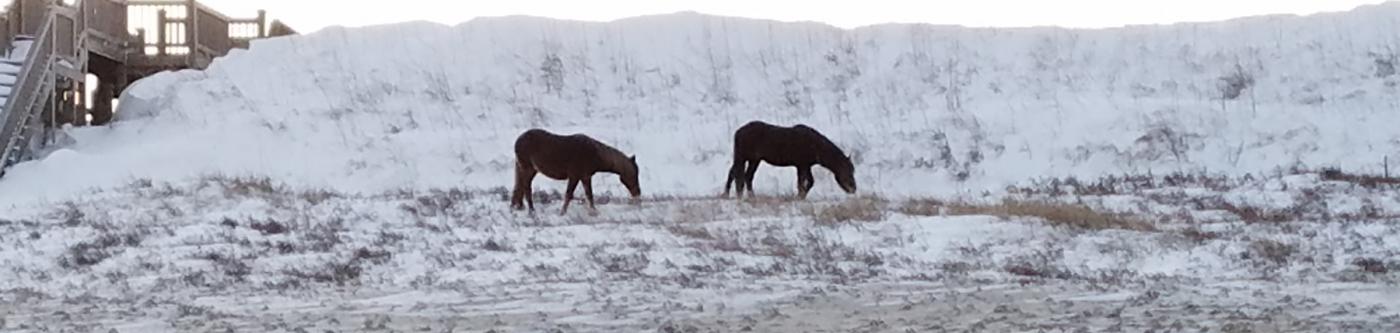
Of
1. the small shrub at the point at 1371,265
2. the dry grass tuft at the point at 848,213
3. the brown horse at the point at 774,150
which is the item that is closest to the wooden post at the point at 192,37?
the brown horse at the point at 774,150

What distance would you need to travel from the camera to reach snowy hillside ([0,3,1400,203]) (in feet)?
75.3

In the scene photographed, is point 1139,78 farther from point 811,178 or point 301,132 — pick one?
point 301,132

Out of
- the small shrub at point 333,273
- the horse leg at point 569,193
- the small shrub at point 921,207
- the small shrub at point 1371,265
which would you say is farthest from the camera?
the horse leg at point 569,193

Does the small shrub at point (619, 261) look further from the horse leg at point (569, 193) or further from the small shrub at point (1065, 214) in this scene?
the horse leg at point (569, 193)

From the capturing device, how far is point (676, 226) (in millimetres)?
13547

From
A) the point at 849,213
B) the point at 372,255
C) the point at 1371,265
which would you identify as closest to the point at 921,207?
the point at 849,213

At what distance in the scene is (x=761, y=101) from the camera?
90.0ft

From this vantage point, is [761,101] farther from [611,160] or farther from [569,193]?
[569,193]

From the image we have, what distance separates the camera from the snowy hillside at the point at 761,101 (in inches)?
904

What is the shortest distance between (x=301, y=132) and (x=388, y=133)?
1206 mm

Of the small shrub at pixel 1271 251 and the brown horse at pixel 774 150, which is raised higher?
the brown horse at pixel 774 150

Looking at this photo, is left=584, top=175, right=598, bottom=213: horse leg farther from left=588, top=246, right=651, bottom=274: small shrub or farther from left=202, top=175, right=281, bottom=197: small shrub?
left=588, top=246, right=651, bottom=274: small shrub

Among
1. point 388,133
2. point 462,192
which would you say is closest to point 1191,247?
point 462,192

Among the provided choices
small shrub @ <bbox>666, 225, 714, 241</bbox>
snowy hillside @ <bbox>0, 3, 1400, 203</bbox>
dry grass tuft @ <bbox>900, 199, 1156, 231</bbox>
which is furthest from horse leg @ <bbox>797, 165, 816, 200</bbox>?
small shrub @ <bbox>666, 225, 714, 241</bbox>
